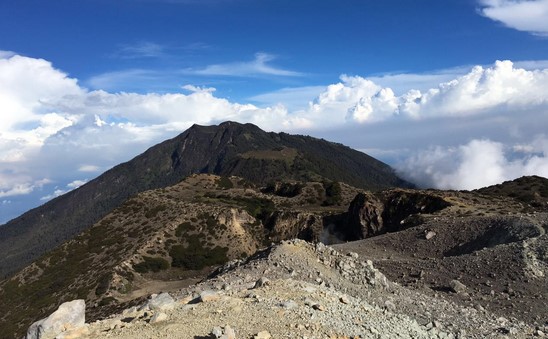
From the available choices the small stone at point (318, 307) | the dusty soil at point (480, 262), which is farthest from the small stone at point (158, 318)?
the dusty soil at point (480, 262)

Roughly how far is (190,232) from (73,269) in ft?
78.6

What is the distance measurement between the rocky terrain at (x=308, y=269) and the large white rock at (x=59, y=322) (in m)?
1.25

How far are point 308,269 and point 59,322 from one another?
49.4ft

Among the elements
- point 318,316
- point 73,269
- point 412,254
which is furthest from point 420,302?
point 73,269

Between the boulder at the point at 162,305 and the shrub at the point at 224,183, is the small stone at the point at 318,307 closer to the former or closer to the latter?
the boulder at the point at 162,305

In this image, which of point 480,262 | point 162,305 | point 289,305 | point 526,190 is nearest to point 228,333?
point 289,305

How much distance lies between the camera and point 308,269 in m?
27.5

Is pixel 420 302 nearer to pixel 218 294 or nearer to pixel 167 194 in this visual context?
pixel 218 294

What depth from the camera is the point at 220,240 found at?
9494 centimetres

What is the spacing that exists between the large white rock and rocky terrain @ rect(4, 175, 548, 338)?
1.25 meters

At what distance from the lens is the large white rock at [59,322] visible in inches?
637

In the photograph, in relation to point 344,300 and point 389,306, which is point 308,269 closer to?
point 389,306

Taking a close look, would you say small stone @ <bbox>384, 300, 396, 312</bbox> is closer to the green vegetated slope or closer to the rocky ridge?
the rocky ridge

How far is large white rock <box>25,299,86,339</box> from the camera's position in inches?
637
